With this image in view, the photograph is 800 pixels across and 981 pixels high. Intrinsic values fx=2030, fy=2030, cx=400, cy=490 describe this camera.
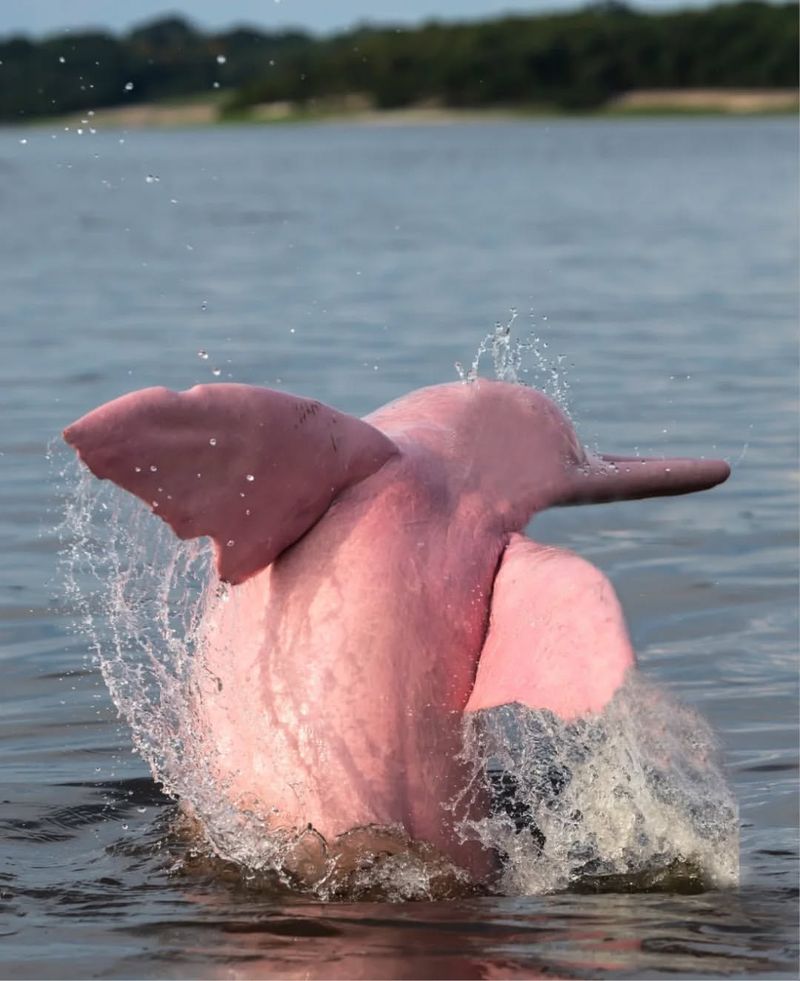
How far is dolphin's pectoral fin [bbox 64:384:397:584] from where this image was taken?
5.08m

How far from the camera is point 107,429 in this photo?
5023 millimetres

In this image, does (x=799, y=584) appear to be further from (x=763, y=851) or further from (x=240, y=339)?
(x=240, y=339)

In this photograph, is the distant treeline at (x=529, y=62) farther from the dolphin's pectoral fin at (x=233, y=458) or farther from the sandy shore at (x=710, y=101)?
the dolphin's pectoral fin at (x=233, y=458)

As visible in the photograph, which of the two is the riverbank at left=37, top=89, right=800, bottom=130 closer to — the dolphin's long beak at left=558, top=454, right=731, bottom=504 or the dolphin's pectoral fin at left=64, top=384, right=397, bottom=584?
the dolphin's long beak at left=558, top=454, right=731, bottom=504

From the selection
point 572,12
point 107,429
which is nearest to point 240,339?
point 107,429

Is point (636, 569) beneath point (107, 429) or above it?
beneath

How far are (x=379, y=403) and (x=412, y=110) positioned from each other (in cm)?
9139

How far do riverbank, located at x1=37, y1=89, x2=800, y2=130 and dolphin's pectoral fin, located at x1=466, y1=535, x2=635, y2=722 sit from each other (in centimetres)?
7682

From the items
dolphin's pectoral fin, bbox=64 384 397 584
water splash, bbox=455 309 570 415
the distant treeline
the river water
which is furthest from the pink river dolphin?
the distant treeline

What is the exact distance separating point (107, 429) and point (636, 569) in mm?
5137

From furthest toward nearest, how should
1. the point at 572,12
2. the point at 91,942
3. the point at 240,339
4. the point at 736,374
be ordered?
the point at 572,12, the point at 240,339, the point at 736,374, the point at 91,942

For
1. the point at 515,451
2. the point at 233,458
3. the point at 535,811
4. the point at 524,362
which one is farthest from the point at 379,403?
the point at 233,458

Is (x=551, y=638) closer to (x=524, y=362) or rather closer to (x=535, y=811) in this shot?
(x=535, y=811)

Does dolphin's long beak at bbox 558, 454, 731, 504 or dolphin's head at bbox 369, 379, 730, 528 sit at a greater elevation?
dolphin's head at bbox 369, 379, 730, 528
